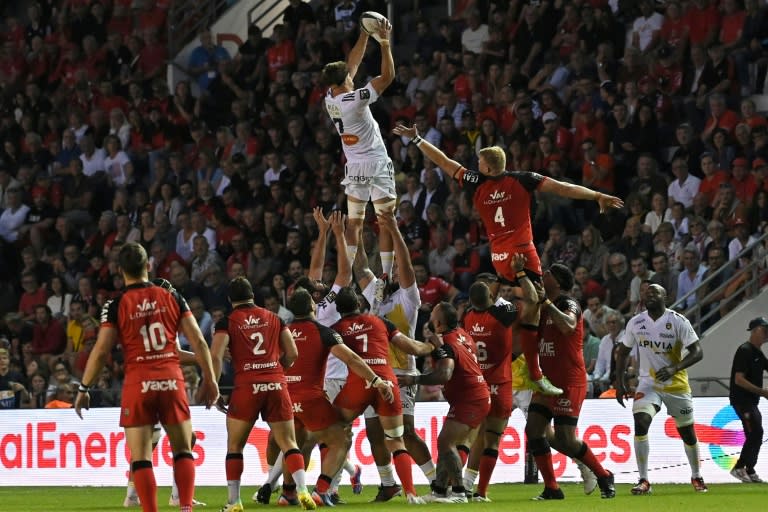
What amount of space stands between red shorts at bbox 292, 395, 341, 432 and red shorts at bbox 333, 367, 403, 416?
0.57 ft

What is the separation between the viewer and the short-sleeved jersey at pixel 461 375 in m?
15.1

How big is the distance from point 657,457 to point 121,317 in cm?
958

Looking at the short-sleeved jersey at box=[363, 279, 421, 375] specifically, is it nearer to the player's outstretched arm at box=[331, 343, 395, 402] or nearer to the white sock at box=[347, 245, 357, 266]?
the white sock at box=[347, 245, 357, 266]

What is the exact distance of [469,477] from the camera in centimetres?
1580

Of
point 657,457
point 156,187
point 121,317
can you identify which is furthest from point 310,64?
point 121,317

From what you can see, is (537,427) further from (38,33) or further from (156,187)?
(38,33)

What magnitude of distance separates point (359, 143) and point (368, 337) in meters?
2.35

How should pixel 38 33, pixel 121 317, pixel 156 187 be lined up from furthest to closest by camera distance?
pixel 38 33 < pixel 156 187 < pixel 121 317

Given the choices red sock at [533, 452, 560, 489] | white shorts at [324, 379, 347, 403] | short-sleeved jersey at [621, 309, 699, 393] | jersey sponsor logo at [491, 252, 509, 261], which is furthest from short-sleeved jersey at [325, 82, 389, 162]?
red sock at [533, 452, 560, 489]

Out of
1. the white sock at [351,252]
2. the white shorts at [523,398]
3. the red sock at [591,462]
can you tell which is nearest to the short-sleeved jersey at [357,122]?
the white sock at [351,252]

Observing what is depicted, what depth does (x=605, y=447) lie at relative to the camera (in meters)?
19.2

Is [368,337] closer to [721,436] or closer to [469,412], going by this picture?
[469,412]

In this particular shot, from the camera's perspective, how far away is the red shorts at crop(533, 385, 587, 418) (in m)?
15.6

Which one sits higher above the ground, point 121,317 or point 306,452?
point 121,317
